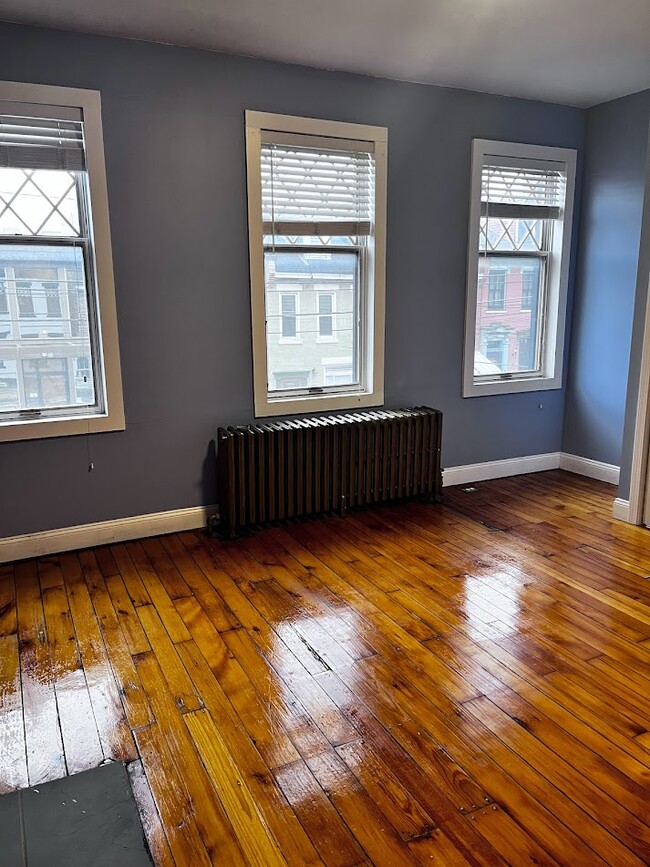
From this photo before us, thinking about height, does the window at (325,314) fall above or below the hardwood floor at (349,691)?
above

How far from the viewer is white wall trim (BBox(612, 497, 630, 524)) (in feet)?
14.0

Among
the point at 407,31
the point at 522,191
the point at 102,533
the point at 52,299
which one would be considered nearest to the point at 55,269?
the point at 52,299

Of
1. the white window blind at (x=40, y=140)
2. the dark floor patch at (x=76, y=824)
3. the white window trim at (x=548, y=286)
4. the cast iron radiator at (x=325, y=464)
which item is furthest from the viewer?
the white window trim at (x=548, y=286)

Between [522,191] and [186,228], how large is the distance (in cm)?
263

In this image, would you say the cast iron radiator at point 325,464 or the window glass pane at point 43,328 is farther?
the cast iron radiator at point 325,464

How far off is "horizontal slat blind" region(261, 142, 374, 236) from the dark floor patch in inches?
124

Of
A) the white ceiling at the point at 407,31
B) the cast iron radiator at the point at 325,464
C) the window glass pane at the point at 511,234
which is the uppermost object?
the white ceiling at the point at 407,31

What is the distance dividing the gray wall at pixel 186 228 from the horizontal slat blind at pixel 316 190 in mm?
190

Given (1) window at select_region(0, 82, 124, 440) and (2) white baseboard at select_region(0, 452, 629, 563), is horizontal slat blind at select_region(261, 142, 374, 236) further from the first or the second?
(2) white baseboard at select_region(0, 452, 629, 563)

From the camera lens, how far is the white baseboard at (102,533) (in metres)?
3.69

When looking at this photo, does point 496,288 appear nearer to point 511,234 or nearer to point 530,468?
point 511,234

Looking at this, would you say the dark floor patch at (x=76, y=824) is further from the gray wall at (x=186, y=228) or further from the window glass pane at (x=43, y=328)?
the window glass pane at (x=43, y=328)

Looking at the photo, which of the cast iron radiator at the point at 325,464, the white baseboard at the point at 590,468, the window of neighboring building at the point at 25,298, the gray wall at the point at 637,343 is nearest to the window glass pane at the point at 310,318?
the cast iron radiator at the point at 325,464

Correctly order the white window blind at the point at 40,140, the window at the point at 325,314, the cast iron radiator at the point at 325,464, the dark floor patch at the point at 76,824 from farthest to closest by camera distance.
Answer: the window at the point at 325,314, the cast iron radiator at the point at 325,464, the white window blind at the point at 40,140, the dark floor patch at the point at 76,824
